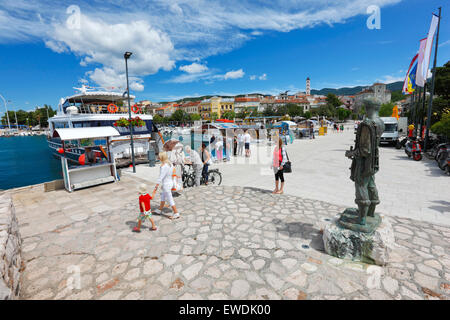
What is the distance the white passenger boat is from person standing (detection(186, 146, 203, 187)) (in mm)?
7292

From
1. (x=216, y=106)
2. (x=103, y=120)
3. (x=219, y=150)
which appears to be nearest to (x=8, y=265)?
Answer: (x=219, y=150)

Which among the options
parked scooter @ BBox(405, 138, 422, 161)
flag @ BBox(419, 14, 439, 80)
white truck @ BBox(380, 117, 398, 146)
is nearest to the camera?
parked scooter @ BBox(405, 138, 422, 161)

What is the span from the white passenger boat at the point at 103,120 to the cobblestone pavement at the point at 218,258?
910 centimetres

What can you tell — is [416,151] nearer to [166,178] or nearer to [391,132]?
[391,132]

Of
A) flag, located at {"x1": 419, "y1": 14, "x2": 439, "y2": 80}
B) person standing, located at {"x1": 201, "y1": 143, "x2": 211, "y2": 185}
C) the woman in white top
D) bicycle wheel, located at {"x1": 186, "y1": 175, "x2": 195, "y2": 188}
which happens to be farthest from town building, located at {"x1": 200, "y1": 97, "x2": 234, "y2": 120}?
the woman in white top

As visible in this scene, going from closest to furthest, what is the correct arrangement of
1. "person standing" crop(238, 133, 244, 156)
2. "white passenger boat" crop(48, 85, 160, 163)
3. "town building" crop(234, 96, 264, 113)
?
"white passenger boat" crop(48, 85, 160, 163), "person standing" crop(238, 133, 244, 156), "town building" crop(234, 96, 264, 113)

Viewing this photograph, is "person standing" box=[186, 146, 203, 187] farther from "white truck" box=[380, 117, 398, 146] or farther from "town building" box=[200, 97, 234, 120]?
"town building" box=[200, 97, 234, 120]

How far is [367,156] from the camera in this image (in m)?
3.31

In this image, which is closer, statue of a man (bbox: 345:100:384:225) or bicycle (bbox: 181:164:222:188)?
statue of a man (bbox: 345:100:384:225)

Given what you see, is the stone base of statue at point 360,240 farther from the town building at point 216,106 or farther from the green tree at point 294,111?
the town building at point 216,106

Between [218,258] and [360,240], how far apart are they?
2338 mm

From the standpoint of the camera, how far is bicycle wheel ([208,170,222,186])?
26.9 ft

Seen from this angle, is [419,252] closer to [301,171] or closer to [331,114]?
Answer: [301,171]
